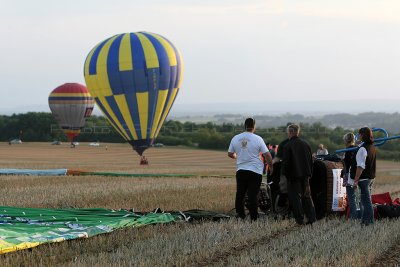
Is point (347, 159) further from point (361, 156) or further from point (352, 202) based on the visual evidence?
point (352, 202)

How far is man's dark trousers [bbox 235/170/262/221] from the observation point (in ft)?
32.1

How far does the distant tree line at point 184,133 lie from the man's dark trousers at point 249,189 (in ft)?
180

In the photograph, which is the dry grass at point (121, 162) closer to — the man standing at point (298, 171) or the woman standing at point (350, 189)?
the woman standing at point (350, 189)

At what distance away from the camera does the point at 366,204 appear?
9.54 m

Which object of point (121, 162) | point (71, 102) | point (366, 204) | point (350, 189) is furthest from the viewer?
point (71, 102)

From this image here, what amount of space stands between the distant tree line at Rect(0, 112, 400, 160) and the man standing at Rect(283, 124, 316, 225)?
180ft

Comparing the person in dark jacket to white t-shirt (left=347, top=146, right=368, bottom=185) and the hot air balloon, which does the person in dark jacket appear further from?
the hot air balloon

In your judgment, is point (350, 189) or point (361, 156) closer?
point (361, 156)

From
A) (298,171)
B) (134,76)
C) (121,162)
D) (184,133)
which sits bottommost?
(121,162)

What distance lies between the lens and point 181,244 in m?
7.42

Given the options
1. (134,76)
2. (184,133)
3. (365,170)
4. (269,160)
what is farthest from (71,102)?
(365,170)

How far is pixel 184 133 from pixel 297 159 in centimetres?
7712

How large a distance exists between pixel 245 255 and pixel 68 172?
17.0m

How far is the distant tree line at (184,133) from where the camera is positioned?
70.1 meters
